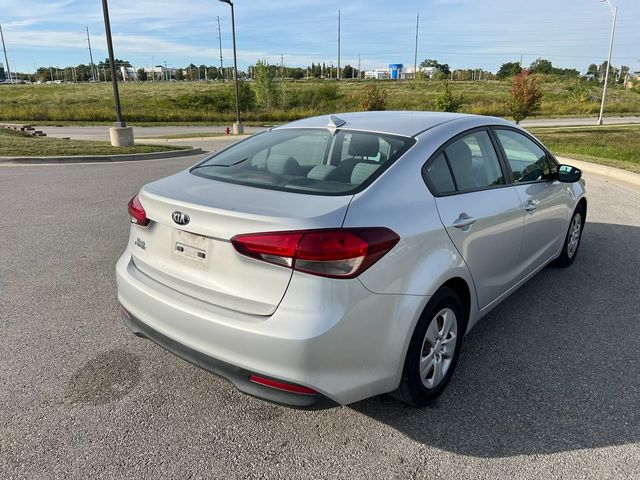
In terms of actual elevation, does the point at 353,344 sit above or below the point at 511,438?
above

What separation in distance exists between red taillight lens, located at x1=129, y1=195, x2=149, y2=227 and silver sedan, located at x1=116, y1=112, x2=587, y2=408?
1cm

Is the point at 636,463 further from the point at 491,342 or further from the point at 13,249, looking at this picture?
the point at 13,249

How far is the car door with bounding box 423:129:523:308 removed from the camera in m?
2.88

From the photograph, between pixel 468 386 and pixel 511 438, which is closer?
pixel 511 438

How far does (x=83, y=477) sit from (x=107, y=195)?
7.34 meters

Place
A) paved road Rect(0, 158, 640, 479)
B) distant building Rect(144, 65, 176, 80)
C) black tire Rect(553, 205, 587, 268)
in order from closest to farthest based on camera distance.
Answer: paved road Rect(0, 158, 640, 479)
black tire Rect(553, 205, 587, 268)
distant building Rect(144, 65, 176, 80)

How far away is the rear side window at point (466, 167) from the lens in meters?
2.91

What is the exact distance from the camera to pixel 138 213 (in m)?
2.82

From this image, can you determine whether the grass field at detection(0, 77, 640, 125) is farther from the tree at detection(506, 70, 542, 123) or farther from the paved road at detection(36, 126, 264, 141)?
the tree at detection(506, 70, 542, 123)

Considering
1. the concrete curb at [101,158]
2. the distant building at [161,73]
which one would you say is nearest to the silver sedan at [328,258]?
the concrete curb at [101,158]

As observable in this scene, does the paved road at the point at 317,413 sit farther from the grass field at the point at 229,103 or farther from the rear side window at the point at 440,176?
the grass field at the point at 229,103

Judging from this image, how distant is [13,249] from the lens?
565cm

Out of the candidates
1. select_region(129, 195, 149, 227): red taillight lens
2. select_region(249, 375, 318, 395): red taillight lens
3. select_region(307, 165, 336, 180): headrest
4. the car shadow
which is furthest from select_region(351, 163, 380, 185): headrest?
the car shadow

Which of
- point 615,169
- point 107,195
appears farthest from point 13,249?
point 615,169
